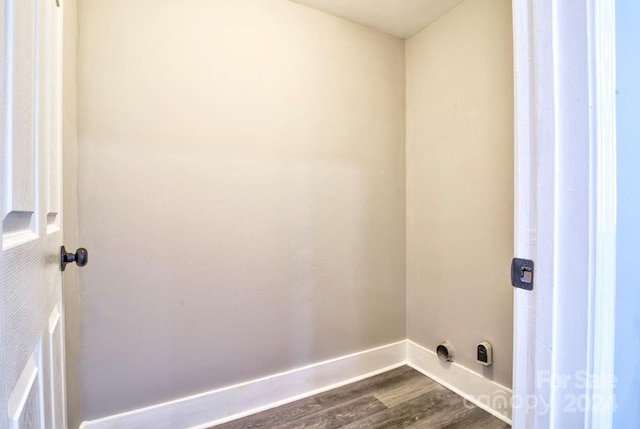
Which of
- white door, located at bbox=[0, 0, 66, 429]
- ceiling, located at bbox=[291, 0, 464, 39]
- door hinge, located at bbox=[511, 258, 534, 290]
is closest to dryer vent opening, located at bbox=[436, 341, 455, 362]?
door hinge, located at bbox=[511, 258, 534, 290]

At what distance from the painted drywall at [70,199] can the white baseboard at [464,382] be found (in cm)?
187

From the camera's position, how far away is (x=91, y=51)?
121cm

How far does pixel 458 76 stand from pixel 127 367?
2.37 m

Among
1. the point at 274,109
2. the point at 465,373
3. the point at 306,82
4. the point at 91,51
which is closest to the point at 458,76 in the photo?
the point at 306,82

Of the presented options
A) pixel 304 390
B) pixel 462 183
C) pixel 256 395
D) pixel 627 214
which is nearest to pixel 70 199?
pixel 256 395

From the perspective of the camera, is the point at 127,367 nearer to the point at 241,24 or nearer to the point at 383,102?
the point at 241,24

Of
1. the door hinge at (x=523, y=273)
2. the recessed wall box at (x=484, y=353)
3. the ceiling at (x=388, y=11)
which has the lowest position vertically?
the recessed wall box at (x=484, y=353)

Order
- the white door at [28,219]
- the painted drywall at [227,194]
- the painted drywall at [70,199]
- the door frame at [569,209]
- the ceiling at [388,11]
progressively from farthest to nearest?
the ceiling at [388,11] < the painted drywall at [227,194] < the painted drywall at [70,199] < the door frame at [569,209] < the white door at [28,219]

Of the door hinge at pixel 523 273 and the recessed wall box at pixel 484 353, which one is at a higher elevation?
the door hinge at pixel 523 273

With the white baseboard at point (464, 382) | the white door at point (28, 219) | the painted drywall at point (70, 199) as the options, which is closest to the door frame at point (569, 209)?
the white door at point (28, 219)

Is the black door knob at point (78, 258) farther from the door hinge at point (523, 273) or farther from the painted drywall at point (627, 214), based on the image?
the painted drywall at point (627, 214)

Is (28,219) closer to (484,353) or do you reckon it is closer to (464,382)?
(484,353)

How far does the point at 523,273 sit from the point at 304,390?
4.97ft

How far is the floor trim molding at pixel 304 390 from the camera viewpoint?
1321 mm
